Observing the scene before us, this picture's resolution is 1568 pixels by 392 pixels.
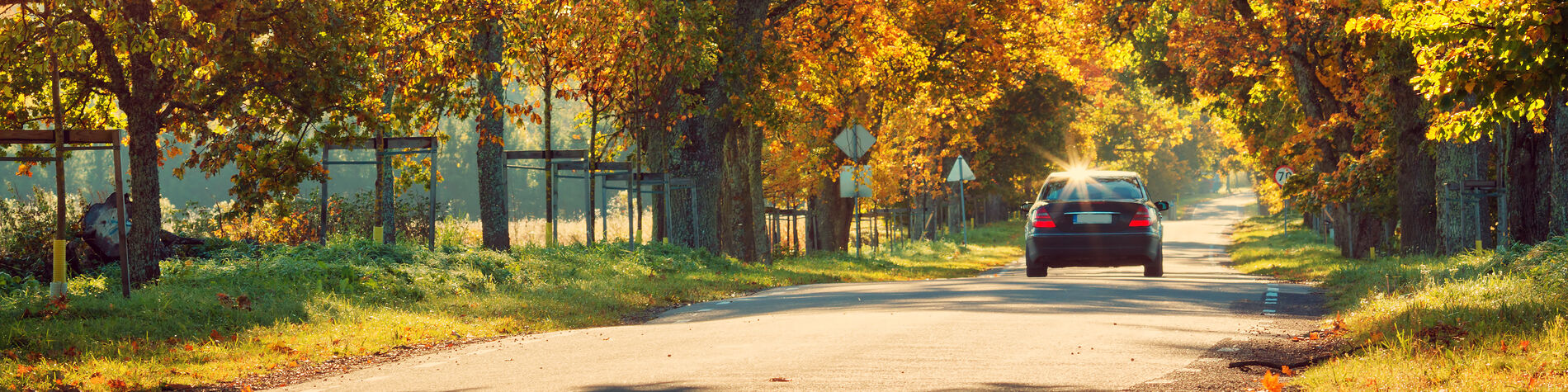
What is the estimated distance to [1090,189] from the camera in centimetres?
1902

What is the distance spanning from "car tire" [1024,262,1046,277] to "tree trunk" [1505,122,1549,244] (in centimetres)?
569

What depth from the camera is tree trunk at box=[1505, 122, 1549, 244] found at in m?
18.2

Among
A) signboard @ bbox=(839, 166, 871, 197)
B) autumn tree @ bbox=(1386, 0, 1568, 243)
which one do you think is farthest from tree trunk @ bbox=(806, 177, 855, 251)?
autumn tree @ bbox=(1386, 0, 1568, 243)

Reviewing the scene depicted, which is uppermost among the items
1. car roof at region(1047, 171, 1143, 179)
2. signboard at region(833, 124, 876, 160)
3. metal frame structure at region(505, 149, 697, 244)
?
signboard at region(833, 124, 876, 160)

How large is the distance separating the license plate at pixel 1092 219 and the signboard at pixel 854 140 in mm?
7609

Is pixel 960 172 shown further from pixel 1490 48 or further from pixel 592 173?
pixel 1490 48

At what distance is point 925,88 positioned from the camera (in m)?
32.7

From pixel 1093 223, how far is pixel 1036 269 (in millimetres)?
1320

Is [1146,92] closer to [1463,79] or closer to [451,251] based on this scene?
[451,251]

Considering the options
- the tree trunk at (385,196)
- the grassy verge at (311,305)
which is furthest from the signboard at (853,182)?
the tree trunk at (385,196)

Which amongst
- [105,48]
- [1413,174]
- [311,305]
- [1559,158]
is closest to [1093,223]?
[1559,158]

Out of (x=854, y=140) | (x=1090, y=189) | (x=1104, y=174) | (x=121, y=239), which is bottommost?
(x=121, y=239)

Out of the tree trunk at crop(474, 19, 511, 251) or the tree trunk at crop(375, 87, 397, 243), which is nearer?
the tree trunk at crop(375, 87, 397, 243)

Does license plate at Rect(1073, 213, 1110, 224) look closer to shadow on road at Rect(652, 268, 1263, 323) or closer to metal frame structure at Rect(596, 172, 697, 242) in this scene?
shadow on road at Rect(652, 268, 1263, 323)
